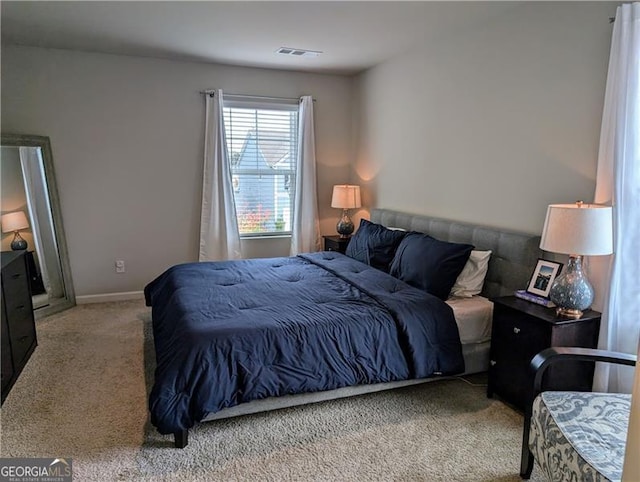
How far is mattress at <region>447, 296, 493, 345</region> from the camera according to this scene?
8.75ft

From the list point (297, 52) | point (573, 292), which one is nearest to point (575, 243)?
point (573, 292)

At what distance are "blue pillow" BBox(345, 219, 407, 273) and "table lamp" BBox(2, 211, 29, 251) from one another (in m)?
2.93

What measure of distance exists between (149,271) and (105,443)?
2601 millimetres

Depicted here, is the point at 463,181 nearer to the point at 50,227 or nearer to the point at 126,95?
the point at 126,95

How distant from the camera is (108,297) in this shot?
442 centimetres

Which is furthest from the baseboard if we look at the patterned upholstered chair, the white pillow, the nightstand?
the patterned upholstered chair

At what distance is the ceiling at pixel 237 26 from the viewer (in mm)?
2893

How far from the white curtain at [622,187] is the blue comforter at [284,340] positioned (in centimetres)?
81

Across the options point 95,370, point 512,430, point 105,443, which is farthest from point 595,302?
point 95,370

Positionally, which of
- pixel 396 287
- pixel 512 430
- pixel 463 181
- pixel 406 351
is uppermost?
pixel 463 181

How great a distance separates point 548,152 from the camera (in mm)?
2684

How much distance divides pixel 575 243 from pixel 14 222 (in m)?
4.24

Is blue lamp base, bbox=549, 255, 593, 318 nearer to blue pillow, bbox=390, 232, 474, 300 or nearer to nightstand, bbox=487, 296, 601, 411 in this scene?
nightstand, bbox=487, 296, 601, 411

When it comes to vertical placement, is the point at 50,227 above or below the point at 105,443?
above
